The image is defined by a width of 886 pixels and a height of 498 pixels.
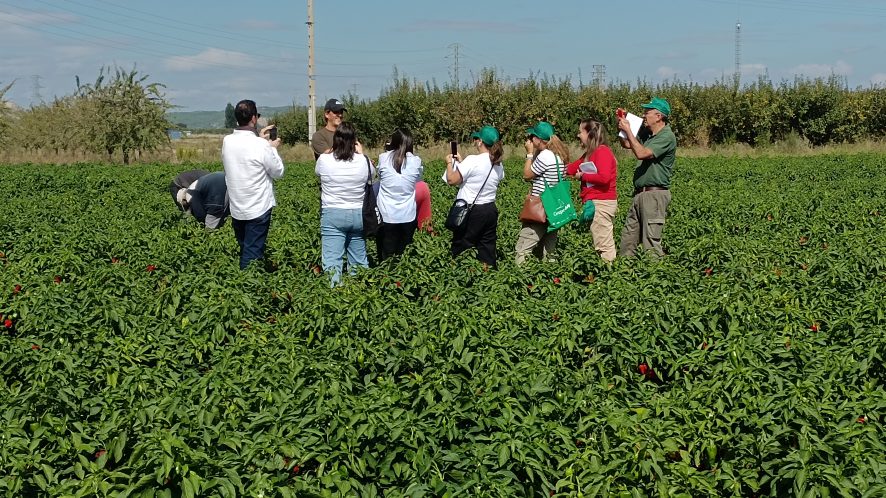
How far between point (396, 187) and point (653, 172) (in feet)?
8.17

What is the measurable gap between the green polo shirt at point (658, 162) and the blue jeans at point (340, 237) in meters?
2.73

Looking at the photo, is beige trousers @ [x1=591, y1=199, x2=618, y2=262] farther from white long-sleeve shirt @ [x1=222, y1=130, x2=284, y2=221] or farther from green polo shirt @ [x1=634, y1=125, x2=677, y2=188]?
white long-sleeve shirt @ [x1=222, y1=130, x2=284, y2=221]

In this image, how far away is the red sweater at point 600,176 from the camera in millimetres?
8727

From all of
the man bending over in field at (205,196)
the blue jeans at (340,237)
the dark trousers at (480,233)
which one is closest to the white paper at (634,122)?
the dark trousers at (480,233)

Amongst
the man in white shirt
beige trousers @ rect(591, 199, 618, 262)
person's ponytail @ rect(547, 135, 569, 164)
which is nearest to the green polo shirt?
beige trousers @ rect(591, 199, 618, 262)

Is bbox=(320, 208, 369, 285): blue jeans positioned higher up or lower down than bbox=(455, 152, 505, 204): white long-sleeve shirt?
lower down

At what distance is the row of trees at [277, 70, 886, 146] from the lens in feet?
131

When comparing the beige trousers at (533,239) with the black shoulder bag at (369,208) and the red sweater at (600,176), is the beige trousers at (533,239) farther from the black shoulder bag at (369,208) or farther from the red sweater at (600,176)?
the black shoulder bag at (369,208)

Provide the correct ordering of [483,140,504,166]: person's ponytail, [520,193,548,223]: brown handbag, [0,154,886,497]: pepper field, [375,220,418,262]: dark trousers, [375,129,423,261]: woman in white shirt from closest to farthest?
[0,154,886,497]: pepper field < [375,129,423,261]: woman in white shirt < [375,220,418,262]: dark trousers < [483,140,504,166]: person's ponytail < [520,193,548,223]: brown handbag

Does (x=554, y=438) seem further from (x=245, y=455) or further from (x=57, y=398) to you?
(x=57, y=398)

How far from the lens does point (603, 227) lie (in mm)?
8906

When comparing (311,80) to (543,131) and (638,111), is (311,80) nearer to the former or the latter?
(638,111)

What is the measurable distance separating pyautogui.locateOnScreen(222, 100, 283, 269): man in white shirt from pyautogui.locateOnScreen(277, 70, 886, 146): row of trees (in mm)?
31663

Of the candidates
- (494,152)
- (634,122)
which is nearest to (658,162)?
(634,122)
